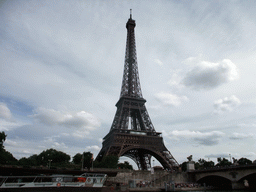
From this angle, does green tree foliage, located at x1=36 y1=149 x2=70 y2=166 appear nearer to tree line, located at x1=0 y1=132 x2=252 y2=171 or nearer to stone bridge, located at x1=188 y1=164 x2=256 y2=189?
tree line, located at x1=0 y1=132 x2=252 y2=171

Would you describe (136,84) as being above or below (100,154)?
above

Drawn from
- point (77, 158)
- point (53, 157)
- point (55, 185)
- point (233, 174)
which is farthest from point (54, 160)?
point (233, 174)

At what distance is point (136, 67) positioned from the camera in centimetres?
9925

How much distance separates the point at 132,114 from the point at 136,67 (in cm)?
2421

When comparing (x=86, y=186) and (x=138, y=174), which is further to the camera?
(x=138, y=174)

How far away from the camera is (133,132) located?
77.2m

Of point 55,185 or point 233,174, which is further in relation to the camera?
point 233,174

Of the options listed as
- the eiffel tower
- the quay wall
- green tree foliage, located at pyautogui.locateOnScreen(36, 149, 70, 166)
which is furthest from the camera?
green tree foliage, located at pyautogui.locateOnScreen(36, 149, 70, 166)

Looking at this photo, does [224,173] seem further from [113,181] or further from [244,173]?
[113,181]

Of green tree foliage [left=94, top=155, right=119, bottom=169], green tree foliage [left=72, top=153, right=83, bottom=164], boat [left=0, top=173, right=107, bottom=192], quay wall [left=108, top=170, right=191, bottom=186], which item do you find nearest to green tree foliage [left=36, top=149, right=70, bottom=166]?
green tree foliage [left=72, top=153, right=83, bottom=164]

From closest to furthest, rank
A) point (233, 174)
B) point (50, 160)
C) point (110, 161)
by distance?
point (233, 174) < point (110, 161) < point (50, 160)

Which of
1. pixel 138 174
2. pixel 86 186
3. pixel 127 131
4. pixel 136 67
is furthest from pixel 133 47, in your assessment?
pixel 86 186

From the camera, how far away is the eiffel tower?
71625 mm

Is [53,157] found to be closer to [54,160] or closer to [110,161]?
[54,160]
